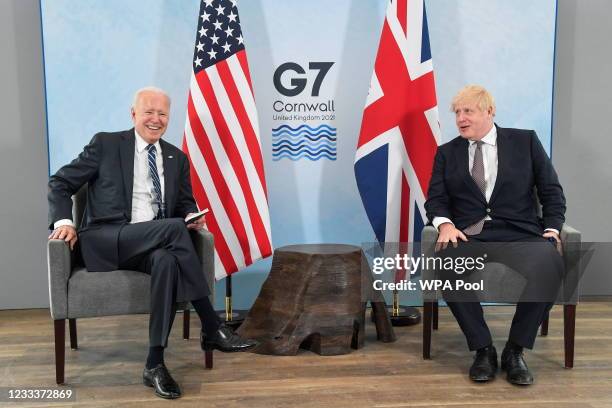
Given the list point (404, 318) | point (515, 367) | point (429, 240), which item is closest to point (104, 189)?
point (429, 240)

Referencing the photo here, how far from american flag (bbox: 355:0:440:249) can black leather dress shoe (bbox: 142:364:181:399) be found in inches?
61.2

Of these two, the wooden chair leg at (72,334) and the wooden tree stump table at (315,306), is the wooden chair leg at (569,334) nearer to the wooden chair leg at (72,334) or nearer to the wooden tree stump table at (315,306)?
the wooden tree stump table at (315,306)

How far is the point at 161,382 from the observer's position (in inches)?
108

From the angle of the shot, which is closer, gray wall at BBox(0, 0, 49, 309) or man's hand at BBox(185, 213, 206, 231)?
man's hand at BBox(185, 213, 206, 231)

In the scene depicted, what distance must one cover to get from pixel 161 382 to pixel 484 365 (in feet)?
4.67

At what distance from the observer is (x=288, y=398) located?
2.69 meters

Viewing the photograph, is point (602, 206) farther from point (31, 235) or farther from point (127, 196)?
point (31, 235)

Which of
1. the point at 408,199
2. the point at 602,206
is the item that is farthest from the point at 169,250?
the point at 602,206

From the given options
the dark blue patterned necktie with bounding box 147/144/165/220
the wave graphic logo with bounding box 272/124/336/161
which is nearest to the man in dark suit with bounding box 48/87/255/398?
the dark blue patterned necktie with bounding box 147/144/165/220

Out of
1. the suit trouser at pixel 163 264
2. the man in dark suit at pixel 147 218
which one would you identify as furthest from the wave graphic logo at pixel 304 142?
the suit trouser at pixel 163 264

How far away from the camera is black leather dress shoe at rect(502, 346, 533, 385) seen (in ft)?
9.25

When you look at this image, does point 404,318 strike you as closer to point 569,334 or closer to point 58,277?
point 569,334

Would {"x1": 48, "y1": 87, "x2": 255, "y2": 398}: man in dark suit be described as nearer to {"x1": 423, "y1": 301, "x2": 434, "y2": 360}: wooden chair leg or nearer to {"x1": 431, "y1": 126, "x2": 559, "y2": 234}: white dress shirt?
{"x1": 423, "y1": 301, "x2": 434, "y2": 360}: wooden chair leg

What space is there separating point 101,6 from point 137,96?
104 centimetres
